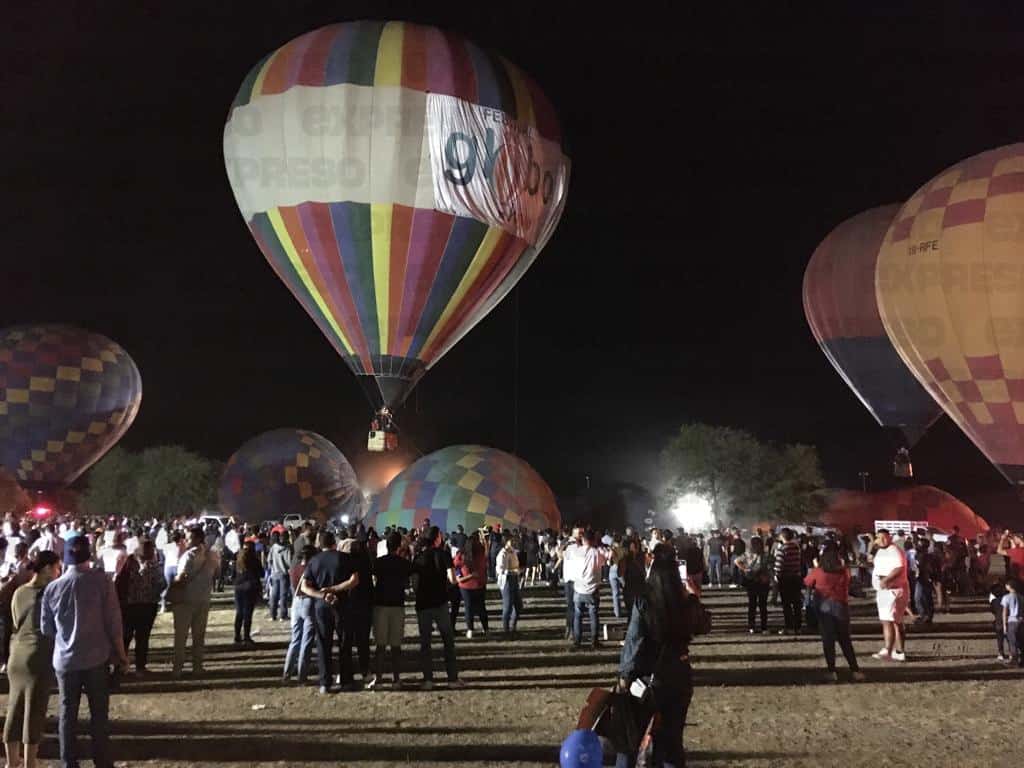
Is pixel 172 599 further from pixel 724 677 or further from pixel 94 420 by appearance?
pixel 94 420

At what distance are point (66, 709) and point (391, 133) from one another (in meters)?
14.5

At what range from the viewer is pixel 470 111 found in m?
18.4

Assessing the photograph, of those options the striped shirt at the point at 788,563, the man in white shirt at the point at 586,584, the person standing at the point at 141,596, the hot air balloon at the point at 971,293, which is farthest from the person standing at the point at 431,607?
the hot air balloon at the point at 971,293

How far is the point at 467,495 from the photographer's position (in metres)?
25.8

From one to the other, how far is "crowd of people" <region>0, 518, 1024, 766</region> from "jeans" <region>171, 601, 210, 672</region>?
0.06ft

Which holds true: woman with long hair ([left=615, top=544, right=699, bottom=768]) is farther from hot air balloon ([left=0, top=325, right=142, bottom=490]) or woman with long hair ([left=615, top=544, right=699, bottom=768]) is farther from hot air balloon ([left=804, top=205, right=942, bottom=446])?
hot air balloon ([left=0, top=325, right=142, bottom=490])

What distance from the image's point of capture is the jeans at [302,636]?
349 inches

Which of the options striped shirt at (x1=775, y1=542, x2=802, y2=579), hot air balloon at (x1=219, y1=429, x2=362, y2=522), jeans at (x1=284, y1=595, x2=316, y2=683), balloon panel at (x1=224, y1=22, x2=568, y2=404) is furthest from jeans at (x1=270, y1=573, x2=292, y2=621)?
hot air balloon at (x1=219, y1=429, x2=362, y2=522)

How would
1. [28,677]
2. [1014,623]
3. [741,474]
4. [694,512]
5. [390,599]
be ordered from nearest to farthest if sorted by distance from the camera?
[28,677] → [390,599] → [1014,623] → [741,474] → [694,512]

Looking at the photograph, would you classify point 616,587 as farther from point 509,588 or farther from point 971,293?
point 971,293

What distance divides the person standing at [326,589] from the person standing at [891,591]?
607cm

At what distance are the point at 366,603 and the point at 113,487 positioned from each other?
198ft

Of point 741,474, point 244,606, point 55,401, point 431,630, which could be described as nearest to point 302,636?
point 431,630

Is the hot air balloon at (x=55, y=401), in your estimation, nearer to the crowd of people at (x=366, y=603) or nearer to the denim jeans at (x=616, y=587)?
the crowd of people at (x=366, y=603)
